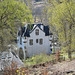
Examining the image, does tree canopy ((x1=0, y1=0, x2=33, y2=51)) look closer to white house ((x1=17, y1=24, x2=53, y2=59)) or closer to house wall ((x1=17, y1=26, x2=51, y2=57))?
white house ((x1=17, y1=24, x2=53, y2=59))

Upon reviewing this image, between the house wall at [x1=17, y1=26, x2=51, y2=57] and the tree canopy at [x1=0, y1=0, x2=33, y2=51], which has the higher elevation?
the tree canopy at [x1=0, y1=0, x2=33, y2=51]

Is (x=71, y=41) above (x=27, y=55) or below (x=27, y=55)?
above

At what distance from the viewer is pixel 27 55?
28578 millimetres

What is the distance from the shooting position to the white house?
28.6m

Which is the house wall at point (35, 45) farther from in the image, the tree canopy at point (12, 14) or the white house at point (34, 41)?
the tree canopy at point (12, 14)

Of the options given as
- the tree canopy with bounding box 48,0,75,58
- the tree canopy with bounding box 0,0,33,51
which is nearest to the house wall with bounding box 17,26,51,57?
the tree canopy with bounding box 48,0,75,58

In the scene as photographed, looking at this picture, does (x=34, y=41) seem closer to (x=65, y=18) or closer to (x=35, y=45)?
(x=35, y=45)

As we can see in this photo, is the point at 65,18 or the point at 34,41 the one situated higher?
the point at 65,18

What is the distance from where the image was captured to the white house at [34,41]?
28.6 metres

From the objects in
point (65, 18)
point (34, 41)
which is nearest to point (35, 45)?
point (34, 41)

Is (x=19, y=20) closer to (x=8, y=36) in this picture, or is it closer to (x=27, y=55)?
(x=8, y=36)

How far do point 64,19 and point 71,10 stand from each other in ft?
3.41

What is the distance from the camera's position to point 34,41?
2942 cm

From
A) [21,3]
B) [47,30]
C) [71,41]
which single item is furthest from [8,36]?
[47,30]
